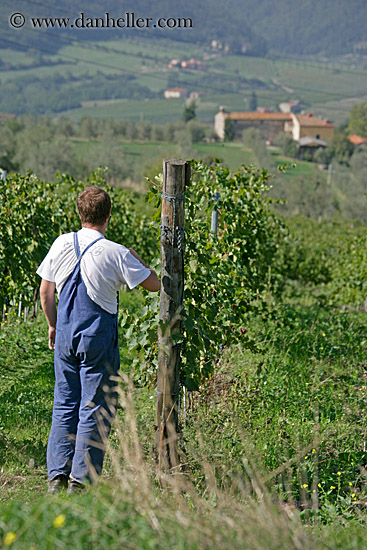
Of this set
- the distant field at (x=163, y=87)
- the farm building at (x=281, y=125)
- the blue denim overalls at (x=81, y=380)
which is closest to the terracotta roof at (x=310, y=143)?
the farm building at (x=281, y=125)

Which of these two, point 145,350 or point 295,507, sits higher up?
point 145,350

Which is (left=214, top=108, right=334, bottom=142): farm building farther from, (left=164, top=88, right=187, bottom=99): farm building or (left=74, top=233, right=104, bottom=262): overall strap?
(left=74, top=233, right=104, bottom=262): overall strap

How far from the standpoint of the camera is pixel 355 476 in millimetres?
3885

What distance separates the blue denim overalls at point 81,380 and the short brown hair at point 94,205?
15cm

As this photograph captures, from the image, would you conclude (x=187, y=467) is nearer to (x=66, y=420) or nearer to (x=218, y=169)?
(x=66, y=420)

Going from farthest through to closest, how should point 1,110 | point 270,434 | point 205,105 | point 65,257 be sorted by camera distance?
point 205,105, point 1,110, point 270,434, point 65,257

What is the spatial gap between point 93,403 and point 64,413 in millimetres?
239

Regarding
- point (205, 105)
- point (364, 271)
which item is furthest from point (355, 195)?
point (205, 105)

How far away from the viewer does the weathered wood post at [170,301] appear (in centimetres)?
355

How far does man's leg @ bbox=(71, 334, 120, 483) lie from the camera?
330cm

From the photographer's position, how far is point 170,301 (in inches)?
142

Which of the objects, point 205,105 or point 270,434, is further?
point 205,105

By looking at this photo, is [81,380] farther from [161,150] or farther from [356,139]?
[356,139]

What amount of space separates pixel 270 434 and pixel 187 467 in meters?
0.84
